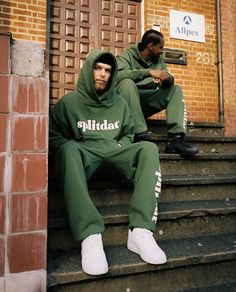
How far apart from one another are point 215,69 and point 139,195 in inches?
157

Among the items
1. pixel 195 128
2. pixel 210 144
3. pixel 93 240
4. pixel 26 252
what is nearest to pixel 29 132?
pixel 26 252

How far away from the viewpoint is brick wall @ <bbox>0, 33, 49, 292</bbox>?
138 centimetres

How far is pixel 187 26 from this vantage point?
5016 millimetres

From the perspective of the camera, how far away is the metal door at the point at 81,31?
454 cm

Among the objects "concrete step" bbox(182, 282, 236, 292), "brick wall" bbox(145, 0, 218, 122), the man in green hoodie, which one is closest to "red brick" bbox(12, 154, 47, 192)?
"concrete step" bbox(182, 282, 236, 292)

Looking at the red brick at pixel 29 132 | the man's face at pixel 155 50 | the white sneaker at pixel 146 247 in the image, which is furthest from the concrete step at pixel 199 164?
the red brick at pixel 29 132

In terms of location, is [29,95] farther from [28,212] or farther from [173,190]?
[173,190]

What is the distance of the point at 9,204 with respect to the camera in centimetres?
139

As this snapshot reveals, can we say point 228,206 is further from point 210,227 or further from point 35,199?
point 35,199

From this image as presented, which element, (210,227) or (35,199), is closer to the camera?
(35,199)

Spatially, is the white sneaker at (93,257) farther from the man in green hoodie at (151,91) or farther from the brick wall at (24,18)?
the brick wall at (24,18)

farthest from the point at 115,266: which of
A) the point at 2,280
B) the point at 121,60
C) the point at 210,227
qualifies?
the point at 121,60

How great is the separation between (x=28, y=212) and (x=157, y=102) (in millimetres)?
1998

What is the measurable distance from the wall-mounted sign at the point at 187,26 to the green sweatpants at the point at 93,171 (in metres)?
3.45
